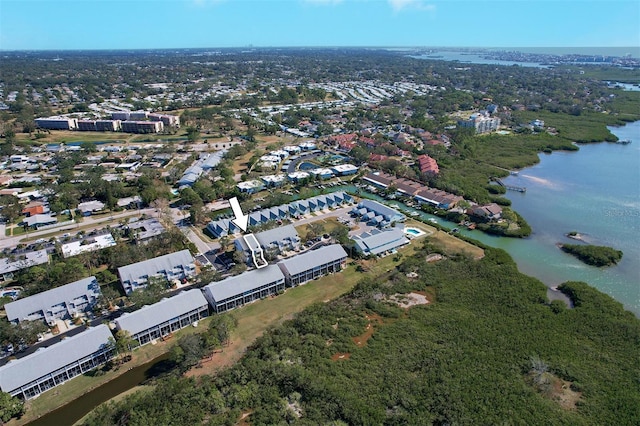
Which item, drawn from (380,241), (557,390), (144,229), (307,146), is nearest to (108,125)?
(307,146)

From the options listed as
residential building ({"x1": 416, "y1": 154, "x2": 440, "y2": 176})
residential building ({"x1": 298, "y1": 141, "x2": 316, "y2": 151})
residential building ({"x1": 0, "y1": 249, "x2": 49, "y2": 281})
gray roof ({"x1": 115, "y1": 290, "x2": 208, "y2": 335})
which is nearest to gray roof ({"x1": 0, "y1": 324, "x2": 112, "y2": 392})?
gray roof ({"x1": 115, "y1": 290, "x2": 208, "y2": 335})

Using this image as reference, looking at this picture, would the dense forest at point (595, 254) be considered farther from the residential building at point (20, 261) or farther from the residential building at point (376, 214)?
the residential building at point (20, 261)

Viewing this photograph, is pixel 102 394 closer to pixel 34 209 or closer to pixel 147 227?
pixel 147 227

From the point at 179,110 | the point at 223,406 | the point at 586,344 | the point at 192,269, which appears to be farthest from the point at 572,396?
the point at 179,110

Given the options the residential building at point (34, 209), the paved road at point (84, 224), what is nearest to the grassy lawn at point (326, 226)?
the paved road at point (84, 224)

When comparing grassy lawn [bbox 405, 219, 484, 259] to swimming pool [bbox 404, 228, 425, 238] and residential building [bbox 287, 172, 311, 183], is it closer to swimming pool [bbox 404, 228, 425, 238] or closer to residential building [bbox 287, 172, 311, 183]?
swimming pool [bbox 404, 228, 425, 238]

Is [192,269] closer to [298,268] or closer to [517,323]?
[298,268]
